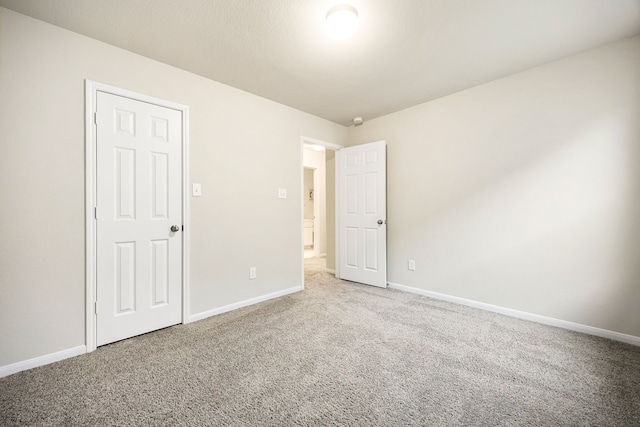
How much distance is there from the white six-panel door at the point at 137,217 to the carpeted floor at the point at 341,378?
0.76 ft

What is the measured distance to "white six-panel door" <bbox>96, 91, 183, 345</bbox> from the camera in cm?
210

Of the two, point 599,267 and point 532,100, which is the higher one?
point 532,100

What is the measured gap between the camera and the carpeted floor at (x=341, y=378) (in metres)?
1.38

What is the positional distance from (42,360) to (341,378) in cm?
210

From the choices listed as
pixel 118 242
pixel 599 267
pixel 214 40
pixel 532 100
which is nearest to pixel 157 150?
pixel 118 242

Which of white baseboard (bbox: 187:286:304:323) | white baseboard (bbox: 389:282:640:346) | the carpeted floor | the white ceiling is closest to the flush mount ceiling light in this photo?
the white ceiling

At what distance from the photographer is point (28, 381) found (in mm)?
1660

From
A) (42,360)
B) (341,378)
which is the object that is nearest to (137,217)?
(42,360)

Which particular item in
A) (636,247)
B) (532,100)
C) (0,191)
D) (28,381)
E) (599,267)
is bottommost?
(28,381)

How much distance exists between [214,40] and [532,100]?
2.94m

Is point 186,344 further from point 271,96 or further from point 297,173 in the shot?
point 271,96

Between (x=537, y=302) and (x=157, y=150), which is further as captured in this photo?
(x=537, y=302)

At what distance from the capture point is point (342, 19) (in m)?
1.75

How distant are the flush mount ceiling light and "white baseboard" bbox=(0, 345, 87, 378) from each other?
299cm
